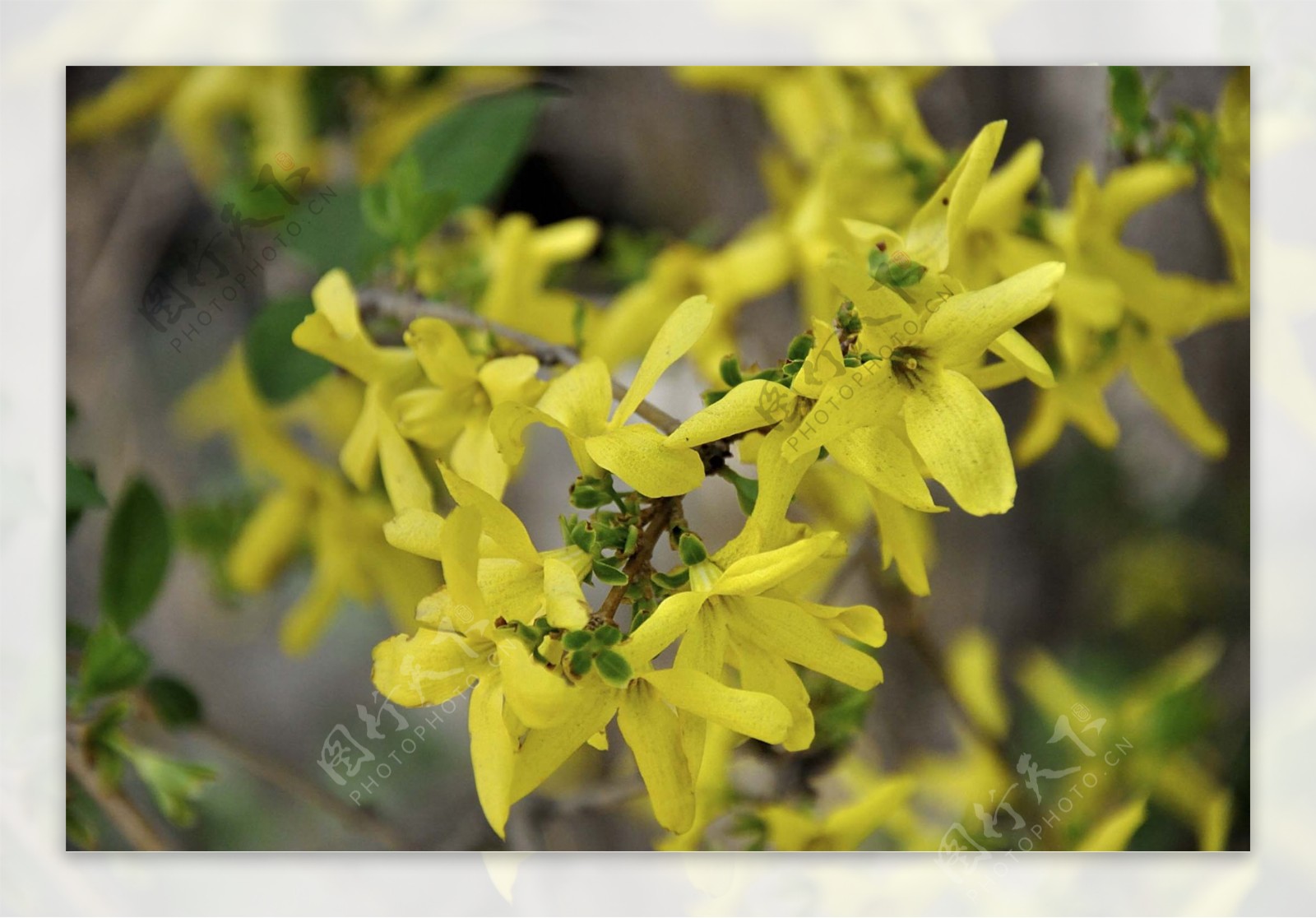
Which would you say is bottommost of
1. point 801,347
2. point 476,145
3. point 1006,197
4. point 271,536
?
point 271,536

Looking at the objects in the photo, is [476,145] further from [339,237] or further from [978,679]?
[978,679]

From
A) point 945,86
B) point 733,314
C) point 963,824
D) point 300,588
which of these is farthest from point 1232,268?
point 300,588

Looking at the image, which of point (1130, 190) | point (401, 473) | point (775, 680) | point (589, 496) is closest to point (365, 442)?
point (401, 473)

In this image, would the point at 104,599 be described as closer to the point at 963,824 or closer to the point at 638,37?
the point at 638,37

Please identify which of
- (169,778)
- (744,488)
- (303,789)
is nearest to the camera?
(744,488)

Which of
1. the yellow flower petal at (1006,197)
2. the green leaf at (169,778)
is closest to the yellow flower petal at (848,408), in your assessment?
the yellow flower petal at (1006,197)

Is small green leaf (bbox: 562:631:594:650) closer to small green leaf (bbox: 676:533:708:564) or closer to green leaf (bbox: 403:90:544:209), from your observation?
small green leaf (bbox: 676:533:708:564)

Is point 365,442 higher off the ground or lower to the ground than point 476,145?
lower
